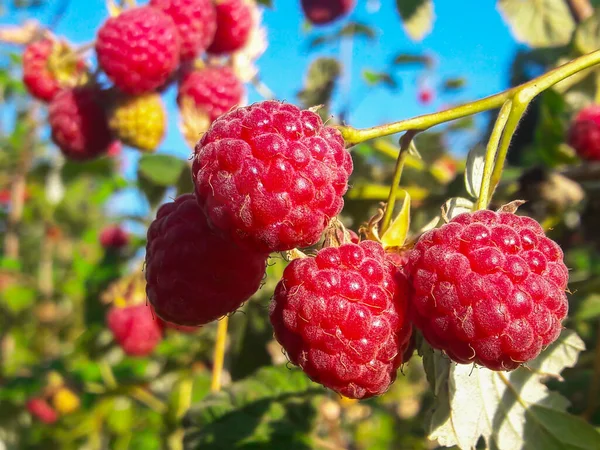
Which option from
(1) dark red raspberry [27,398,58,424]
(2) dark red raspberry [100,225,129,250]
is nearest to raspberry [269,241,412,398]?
(2) dark red raspberry [100,225,129,250]

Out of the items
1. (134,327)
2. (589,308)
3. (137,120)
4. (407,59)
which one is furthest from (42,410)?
(589,308)

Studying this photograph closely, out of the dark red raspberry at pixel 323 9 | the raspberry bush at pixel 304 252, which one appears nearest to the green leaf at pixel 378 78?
the raspberry bush at pixel 304 252

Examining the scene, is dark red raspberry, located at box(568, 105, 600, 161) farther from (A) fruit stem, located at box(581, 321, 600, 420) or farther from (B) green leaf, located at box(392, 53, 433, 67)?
(B) green leaf, located at box(392, 53, 433, 67)

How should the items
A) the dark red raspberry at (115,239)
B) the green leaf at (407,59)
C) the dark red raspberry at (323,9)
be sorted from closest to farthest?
1. the dark red raspberry at (323,9)
2. the green leaf at (407,59)
3. the dark red raspberry at (115,239)

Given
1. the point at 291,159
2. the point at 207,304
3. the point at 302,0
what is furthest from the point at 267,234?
the point at 302,0

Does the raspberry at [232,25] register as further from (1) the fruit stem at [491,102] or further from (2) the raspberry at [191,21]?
(1) the fruit stem at [491,102]

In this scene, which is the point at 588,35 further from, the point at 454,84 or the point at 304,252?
the point at 454,84
